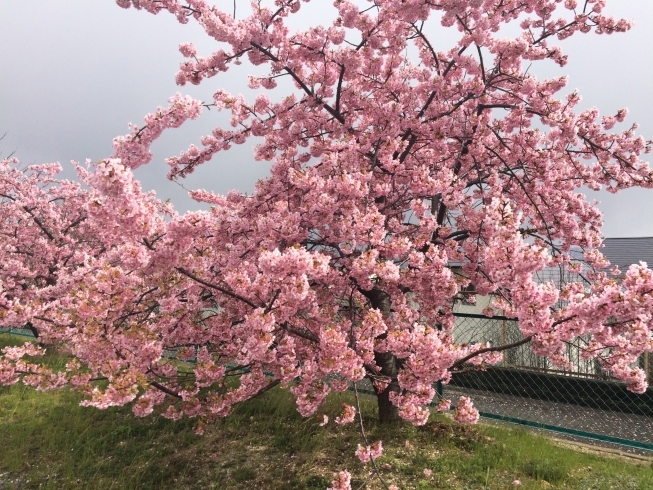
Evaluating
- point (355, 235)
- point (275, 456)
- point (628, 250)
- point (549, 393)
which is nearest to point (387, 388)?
point (275, 456)

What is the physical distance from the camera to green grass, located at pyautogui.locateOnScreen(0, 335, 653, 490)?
13.9 ft

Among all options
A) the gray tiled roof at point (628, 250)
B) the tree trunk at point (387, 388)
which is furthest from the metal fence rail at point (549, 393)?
the gray tiled roof at point (628, 250)

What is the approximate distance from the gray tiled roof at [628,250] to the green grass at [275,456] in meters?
9.41

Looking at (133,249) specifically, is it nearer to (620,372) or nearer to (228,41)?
(228,41)

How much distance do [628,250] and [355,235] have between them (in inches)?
551

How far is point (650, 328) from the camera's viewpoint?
2.92 meters

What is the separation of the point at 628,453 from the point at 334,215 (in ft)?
15.6

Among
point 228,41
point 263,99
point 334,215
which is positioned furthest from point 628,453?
point 228,41

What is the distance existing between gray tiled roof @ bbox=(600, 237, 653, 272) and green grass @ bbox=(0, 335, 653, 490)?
941 centimetres

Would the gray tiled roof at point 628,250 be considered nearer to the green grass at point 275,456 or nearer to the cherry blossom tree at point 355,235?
the cherry blossom tree at point 355,235

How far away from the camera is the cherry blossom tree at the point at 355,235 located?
10.00 ft

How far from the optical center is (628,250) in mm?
13883

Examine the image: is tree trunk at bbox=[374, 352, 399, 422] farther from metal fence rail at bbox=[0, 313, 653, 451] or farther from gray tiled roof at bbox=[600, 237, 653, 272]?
gray tiled roof at bbox=[600, 237, 653, 272]

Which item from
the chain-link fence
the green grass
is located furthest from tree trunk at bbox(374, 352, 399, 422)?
the chain-link fence
